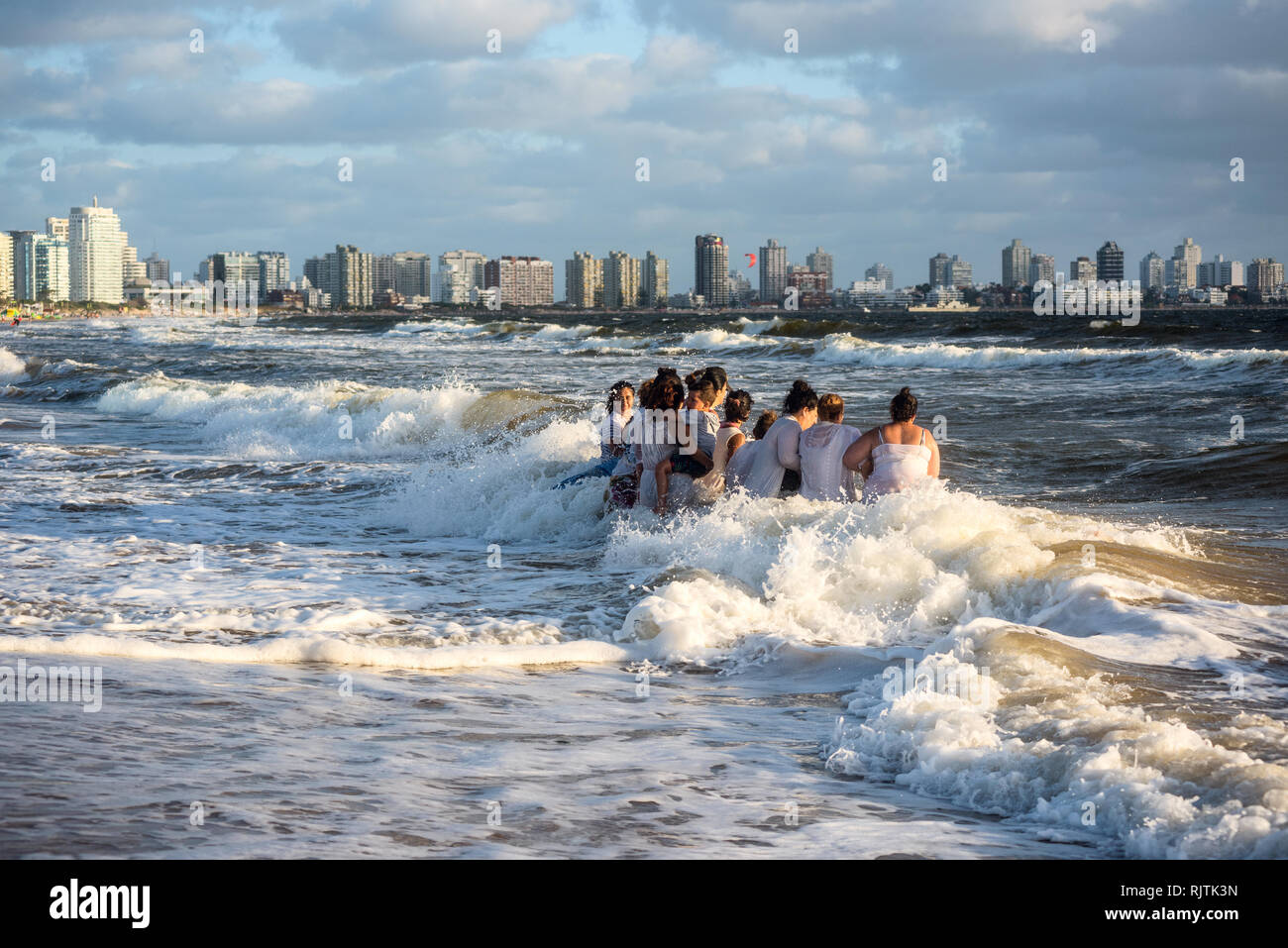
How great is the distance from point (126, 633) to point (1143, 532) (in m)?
7.43

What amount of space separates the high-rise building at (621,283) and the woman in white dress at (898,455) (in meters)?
185

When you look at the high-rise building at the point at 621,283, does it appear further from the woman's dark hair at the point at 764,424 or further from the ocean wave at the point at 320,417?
the woman's dark hair at the point at 764,424

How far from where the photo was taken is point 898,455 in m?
9.19

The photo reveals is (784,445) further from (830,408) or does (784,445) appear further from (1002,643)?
(1002,643)

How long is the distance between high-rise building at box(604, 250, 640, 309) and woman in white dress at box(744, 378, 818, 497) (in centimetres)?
18451

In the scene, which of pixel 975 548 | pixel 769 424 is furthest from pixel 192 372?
pixel 975 548

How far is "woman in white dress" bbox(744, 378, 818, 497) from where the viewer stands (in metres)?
9.73

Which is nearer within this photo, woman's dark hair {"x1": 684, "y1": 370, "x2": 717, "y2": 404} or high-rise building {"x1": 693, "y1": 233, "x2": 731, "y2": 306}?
woman's dark hair {"x1": 684, "y1": 370, "x2": 717, "y2": 404}

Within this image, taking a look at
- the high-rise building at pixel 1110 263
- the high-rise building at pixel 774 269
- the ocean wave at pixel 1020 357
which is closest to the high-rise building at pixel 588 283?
the high-rise building at pixel 774 269

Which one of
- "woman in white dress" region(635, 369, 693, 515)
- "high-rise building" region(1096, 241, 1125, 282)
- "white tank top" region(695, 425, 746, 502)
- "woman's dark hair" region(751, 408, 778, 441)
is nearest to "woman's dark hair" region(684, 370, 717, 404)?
"woman in white dress" region(635, 369, 693, 515)

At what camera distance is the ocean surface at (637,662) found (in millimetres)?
4285

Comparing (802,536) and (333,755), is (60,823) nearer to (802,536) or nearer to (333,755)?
(333,755)

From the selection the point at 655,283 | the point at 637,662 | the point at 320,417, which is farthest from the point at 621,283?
the point at 637,662

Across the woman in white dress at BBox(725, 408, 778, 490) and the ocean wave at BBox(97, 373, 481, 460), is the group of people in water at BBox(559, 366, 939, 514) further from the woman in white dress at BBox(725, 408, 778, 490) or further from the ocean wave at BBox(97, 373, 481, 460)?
the ocean wave at BBox(97, 373, 481, 460)
